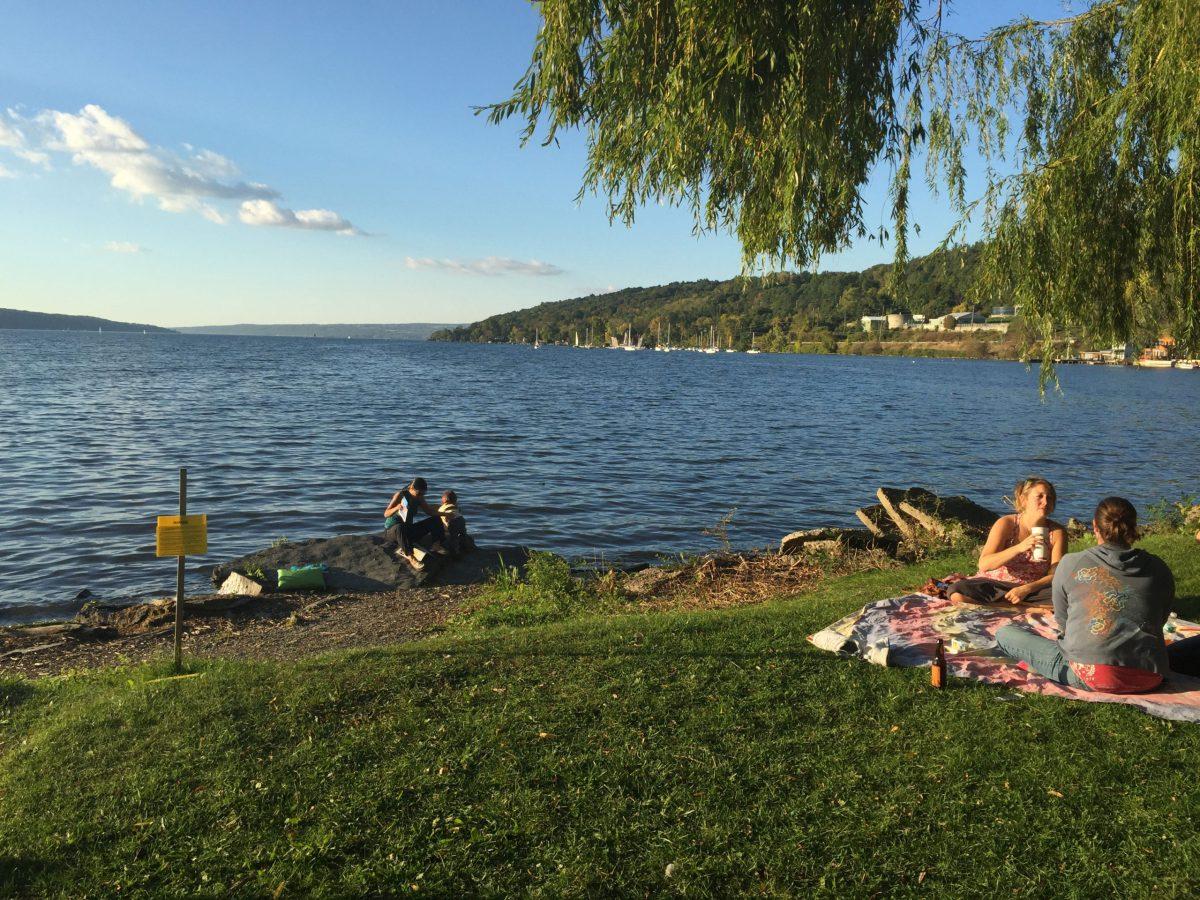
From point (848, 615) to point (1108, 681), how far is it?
259cm

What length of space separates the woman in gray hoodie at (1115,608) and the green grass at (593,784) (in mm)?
340

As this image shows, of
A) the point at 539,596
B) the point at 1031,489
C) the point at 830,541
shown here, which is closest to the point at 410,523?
the point at 539,596

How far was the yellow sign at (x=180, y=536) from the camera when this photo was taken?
287 inches

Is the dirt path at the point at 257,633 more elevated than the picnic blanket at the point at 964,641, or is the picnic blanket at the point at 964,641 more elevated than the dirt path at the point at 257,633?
the picnic blanket at the point at 964,641

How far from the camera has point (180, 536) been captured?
24.2 ft

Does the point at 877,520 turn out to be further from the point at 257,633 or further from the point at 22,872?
the point at 22,872

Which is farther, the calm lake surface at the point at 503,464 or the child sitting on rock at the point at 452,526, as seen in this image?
the calm lake surface at the point at 503,464

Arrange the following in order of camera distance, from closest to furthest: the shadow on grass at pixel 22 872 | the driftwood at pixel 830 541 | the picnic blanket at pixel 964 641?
1. the shadow on grass at pixel 22 872
2. the picnic blanket at pixel 964 641
3. the driftwood at pixel 830 541

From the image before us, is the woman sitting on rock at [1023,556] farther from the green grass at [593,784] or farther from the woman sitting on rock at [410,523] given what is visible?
the woman sitting on rock at [410,523]

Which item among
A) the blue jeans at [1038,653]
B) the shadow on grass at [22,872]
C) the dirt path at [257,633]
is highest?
the blue jeans at [1038,653]

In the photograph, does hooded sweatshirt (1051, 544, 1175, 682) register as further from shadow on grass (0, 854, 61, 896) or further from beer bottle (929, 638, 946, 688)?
shadow on grass (0, 854, 61, 896)

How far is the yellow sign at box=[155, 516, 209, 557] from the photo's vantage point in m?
7.28

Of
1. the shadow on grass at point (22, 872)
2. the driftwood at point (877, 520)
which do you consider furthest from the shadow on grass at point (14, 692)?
the driftwood at point (877, 520)

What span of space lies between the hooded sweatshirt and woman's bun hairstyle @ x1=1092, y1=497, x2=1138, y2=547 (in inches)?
2.7
